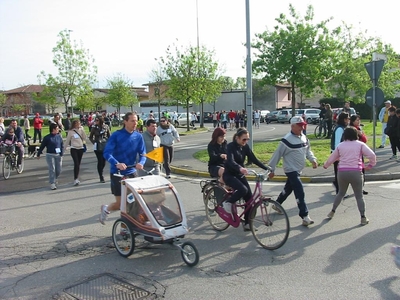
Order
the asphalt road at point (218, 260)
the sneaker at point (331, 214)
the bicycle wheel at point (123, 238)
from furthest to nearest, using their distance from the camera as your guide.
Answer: the sneaker at point (331, 214) → the bicycle wheel at point (123, 238) → the asphalt road at point (218, 260)

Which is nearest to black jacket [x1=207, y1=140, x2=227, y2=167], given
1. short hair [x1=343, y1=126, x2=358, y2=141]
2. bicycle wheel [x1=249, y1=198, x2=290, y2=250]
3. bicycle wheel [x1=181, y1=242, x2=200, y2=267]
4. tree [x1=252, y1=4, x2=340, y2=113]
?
bicycle wheel [x1=249, y1=198, x2=290, y2=250]

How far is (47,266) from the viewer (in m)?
5.54

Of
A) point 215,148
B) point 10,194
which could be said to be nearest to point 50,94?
point 10,194

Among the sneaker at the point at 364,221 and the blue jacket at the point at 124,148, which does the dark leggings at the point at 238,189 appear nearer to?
the blue jacket at the point at 124,148

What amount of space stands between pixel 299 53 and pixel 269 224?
18.5m

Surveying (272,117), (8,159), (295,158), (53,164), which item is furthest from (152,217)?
(272,117)

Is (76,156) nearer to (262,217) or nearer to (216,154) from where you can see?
(216,154)

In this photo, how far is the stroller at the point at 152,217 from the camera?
211 inches

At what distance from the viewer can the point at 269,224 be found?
5906mm

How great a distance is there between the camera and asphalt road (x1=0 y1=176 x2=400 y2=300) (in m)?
4.58

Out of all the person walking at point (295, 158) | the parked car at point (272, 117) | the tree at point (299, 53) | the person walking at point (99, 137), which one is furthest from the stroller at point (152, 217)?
the parked car at point (272, 117)

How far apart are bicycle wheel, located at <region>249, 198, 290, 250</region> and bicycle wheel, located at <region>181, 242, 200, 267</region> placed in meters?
1.13

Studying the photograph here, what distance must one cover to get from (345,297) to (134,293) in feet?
7.31

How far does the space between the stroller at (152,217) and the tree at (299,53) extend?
18.2 m
